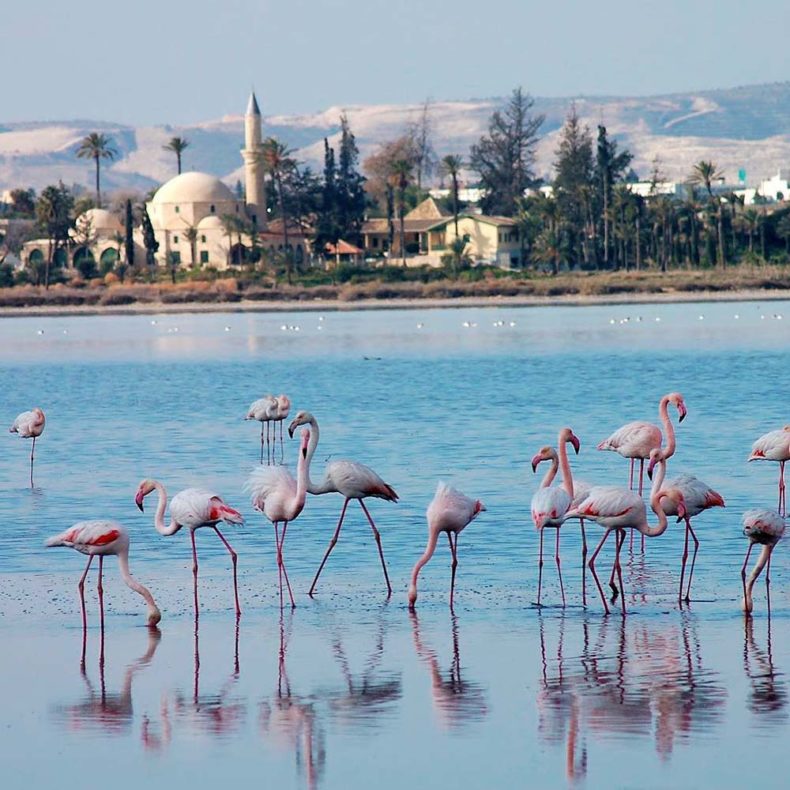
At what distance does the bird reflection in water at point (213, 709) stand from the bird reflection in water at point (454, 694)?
108 cm

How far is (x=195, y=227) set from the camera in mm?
119688

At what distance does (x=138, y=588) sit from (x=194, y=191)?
4441 inches

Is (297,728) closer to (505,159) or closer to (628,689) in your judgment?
(628,689)

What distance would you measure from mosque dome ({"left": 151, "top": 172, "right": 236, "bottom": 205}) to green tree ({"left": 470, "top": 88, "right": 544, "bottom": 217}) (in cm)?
2194

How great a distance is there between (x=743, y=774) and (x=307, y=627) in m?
4.18

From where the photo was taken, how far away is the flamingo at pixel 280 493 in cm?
1250

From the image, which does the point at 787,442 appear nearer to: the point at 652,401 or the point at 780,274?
the point at 652,401

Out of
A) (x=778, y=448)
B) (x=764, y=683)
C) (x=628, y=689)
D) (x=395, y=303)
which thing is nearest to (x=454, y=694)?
(x=628, y=689)

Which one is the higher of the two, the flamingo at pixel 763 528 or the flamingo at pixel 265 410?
the flamingo at pixel 763 528

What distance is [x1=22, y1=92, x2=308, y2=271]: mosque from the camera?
11681 centimetres

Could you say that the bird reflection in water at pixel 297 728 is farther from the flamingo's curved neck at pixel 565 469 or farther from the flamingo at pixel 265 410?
the flamingo at pixel 265 410

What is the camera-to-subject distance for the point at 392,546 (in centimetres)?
1481

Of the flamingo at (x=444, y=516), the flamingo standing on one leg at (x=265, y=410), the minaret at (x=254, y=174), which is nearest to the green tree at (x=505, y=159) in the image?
the minaret at (x=254, y=174)

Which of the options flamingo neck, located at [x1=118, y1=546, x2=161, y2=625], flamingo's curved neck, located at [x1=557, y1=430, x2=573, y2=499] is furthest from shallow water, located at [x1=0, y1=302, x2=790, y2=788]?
Result: flamingo's curved neck, located at [x1=557, y1=430, x2=573, y2=499]
